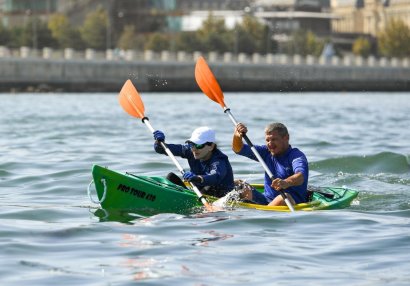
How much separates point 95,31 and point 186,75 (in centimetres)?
1359

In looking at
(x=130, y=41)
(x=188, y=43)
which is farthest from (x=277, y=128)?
(x=130, y=41)

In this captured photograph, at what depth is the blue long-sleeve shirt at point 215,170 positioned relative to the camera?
529 inches

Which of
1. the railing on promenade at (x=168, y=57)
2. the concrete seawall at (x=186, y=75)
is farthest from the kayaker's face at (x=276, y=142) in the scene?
the railing on promenade at (x=168, y=57)

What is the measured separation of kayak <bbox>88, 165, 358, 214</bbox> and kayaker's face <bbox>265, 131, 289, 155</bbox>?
636mm

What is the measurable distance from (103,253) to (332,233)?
2.62 m

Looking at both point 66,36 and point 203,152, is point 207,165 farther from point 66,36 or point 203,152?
point 66,36

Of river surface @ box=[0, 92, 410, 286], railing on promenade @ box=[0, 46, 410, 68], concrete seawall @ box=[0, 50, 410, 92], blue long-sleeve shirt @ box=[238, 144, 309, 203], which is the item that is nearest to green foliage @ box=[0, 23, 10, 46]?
railing on promenade @ box=[0, 46, 410, 68]

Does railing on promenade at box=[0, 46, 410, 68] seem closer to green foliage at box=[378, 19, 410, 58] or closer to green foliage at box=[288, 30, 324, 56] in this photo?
green foliage at box=[288, 30, 324, 56]

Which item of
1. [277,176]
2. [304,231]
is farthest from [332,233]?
[277,176]

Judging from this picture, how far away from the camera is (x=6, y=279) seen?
9.84 metres

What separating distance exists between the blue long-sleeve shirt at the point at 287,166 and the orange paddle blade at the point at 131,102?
2934 millimetres

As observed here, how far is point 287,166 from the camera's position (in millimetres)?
13609

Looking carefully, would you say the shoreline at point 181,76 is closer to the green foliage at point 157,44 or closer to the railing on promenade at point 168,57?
the railing on promenade at point 168,57

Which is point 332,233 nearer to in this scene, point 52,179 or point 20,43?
point 52,179
